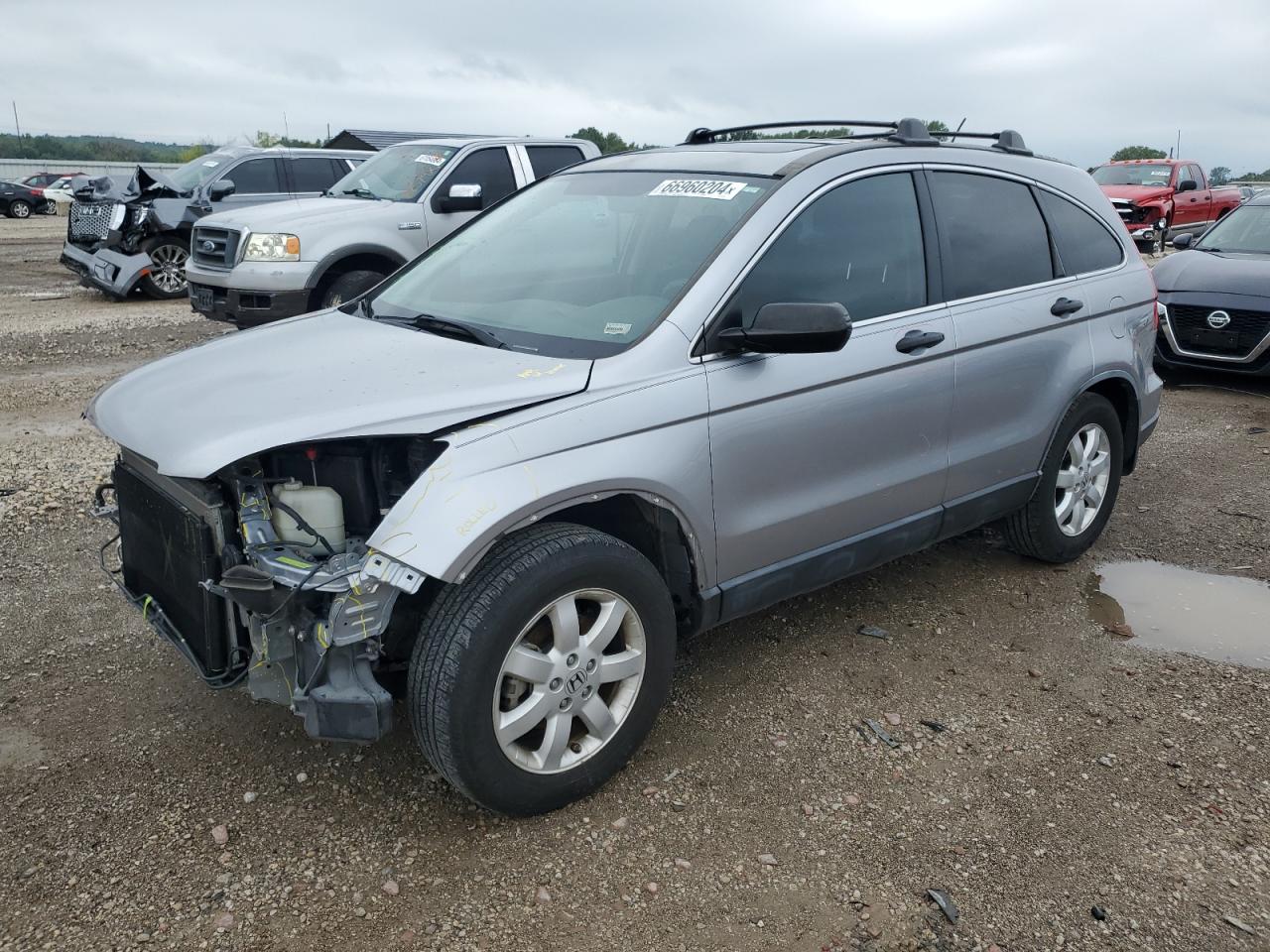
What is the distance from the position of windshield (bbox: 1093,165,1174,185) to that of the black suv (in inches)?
542

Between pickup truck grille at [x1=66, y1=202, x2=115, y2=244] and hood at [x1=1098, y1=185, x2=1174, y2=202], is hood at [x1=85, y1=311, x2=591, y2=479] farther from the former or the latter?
hood at [x1=1098, y1=185, x2=1174, y2=202]

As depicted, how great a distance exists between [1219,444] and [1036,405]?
359 centimetres

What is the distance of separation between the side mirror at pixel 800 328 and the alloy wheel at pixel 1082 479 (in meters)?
2.03

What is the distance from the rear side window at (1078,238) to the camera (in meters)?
4.44

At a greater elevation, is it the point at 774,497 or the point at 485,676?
the point at 774,497

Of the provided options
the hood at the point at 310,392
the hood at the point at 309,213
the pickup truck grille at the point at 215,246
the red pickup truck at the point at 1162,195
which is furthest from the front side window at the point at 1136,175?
the hood at the point at 310,392

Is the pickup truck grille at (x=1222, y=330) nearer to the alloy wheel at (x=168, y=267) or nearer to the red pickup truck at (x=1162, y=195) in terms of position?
the red pickup truck at (x=1162, y=195)

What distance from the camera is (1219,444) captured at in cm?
698

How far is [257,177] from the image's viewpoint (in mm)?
13000

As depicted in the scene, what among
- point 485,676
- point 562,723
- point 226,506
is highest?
point 226,506

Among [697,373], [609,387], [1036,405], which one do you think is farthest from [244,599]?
[1036,405]

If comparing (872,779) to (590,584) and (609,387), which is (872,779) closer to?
(590,584)

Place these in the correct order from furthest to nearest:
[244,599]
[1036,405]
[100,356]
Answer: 1. [100,356]
2. [1036,405]
3. [244,599]

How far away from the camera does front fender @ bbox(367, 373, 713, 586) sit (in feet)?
8.41
